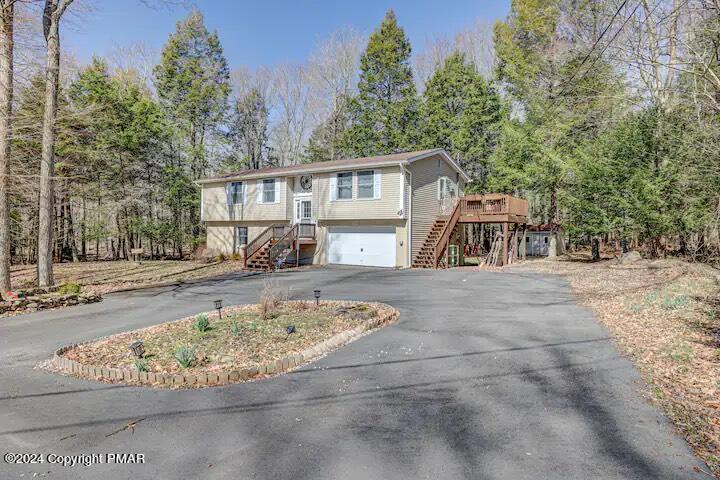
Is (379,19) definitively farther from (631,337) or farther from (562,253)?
(631,337)

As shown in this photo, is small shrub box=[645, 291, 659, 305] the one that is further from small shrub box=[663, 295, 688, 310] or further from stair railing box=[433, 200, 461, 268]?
stair railing box=[433, 200, 461, 268]

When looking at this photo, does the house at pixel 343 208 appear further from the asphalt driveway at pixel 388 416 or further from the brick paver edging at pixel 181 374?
the brick paver edging at pixel 181 374

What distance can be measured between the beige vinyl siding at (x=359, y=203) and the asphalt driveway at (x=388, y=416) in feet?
38.1

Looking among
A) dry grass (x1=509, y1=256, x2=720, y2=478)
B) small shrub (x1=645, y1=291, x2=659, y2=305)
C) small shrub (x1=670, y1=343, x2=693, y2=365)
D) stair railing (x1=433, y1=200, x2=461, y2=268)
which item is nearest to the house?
stair railing (x1=433, y1=200, x2=461, y2=268)

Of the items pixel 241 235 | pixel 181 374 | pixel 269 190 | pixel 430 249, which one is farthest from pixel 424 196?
pixel 181 374

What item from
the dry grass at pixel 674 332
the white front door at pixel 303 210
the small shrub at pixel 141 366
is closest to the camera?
the dry grass at pixel 674 332

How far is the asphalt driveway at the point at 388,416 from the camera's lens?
311 cm

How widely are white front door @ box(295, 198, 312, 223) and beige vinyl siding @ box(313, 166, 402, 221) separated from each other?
0.70m

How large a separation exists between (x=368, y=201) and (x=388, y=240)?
2078 millimetres

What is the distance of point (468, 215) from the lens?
763 inches

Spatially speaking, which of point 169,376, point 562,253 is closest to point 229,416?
point 169,376

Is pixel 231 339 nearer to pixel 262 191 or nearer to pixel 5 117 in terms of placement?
pixel 5 117

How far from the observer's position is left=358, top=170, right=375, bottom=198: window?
62.4ft

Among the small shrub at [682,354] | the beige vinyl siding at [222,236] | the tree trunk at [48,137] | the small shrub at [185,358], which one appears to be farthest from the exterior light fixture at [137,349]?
the beige vinyl siding at [222,236]
